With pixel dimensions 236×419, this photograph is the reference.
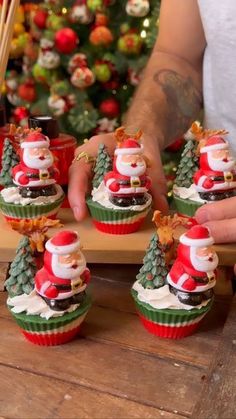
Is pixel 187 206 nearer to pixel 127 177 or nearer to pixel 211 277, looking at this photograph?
pixel 127 177

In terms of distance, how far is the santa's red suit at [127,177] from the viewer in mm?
812

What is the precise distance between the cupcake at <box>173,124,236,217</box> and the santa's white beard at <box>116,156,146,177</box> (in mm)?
91

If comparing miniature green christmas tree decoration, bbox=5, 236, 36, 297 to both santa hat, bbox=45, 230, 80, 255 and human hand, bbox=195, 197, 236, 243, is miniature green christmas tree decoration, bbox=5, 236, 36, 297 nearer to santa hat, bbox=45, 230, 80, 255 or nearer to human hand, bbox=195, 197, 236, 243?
santa hat, bbox=45, 230, 80, 255

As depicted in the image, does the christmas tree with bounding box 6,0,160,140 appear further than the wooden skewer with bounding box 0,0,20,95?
Yes

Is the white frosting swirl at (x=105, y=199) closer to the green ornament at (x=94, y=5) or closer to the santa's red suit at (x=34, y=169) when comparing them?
the santa's red suit at (x=34, y=169)

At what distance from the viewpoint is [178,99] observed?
48.3 inches

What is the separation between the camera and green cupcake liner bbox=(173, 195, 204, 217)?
0.87m

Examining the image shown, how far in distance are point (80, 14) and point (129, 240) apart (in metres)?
1.18

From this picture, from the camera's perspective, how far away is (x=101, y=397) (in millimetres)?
571

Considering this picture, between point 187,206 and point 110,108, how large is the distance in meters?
1.12

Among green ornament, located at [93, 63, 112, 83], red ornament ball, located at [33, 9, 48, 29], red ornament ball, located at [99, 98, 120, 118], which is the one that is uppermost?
red ornament ball, located at [33, 9, 48, 29]

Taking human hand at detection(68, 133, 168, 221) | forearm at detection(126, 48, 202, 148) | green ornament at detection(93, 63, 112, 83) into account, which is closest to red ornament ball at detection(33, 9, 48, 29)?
green ornament at detection(93, 63, 112, 83)

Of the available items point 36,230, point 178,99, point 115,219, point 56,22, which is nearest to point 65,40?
point 56,22

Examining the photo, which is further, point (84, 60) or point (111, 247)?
point (84, 60)
